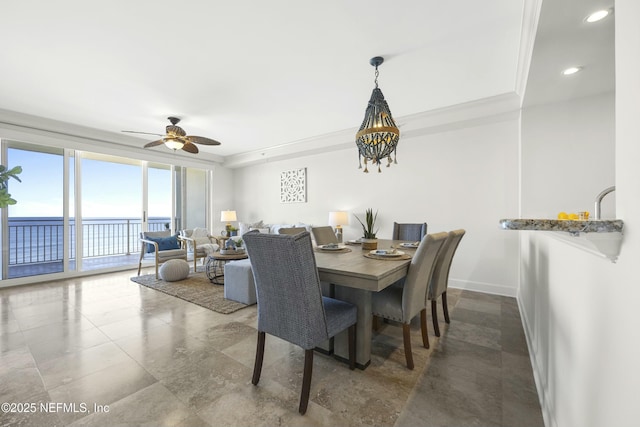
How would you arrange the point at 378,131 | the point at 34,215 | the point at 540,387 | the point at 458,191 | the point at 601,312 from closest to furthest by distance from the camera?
the point at 601,312
the point at 540,387
the point at 378,131
the point at 458,191
the point at 34,215

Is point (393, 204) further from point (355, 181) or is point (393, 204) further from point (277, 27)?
point (277, 27)

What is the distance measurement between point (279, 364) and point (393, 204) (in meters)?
3.18

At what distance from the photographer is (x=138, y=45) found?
2.31m

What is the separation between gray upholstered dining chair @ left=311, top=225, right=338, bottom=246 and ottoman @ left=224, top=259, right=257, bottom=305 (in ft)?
2.88

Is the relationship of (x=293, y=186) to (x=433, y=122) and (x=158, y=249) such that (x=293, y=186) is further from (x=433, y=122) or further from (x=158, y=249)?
(x=433, y=122)

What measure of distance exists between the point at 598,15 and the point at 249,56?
2.51 meters

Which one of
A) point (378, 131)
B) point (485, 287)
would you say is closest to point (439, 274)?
point (378, 131)

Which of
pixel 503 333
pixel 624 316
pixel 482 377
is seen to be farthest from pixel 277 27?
pixel 503 333

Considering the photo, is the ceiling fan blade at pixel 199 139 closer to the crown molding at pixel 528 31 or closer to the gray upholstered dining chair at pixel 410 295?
the gray upholstered dining chair at pixel 410 295

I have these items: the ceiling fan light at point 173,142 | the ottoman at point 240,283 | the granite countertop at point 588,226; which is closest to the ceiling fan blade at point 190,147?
the ceiling fan light at point 173,142

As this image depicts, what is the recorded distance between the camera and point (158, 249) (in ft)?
14.7

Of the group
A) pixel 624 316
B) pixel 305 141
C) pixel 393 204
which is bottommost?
pixel 624 316

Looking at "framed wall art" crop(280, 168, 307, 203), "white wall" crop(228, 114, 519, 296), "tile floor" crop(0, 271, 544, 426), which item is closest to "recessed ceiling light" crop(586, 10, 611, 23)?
"white wall" crop(228, 114, 519, 296)

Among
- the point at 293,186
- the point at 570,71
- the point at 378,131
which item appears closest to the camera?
the point at 570,71
